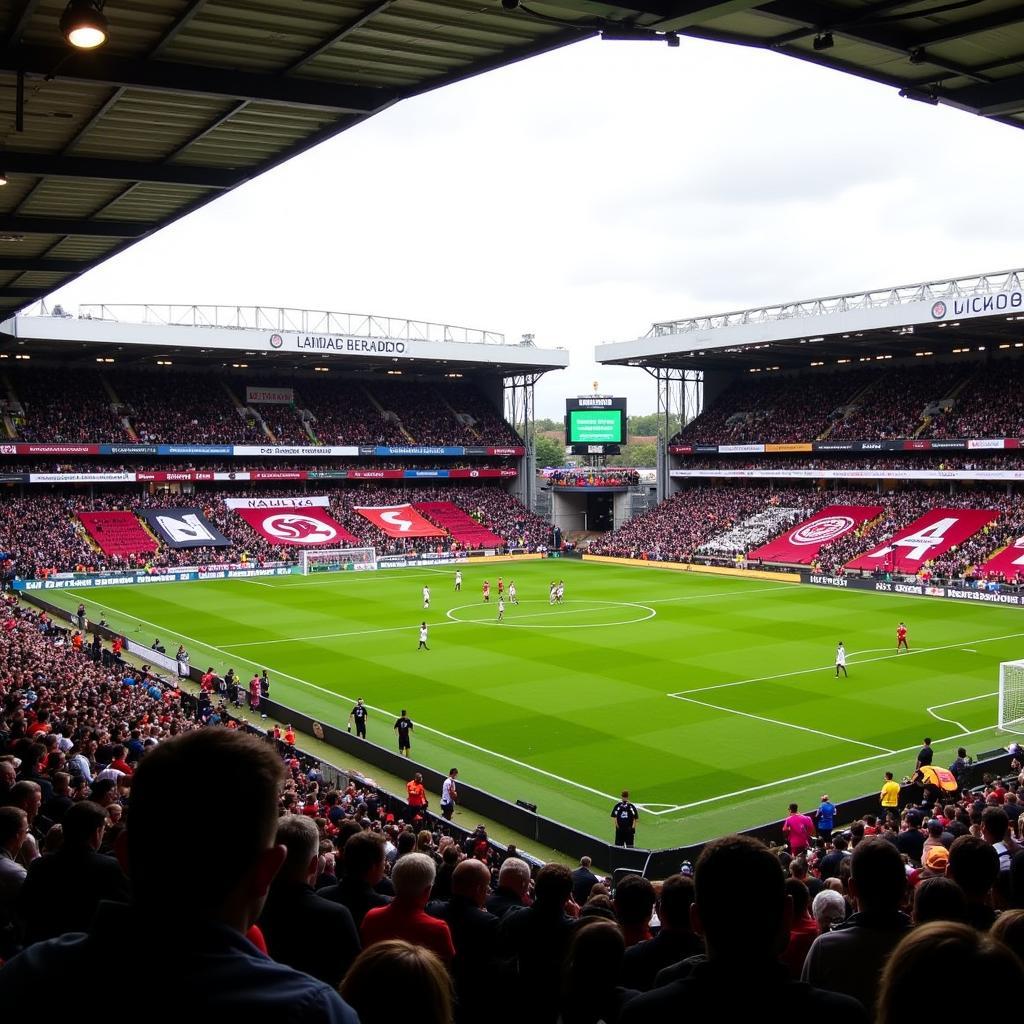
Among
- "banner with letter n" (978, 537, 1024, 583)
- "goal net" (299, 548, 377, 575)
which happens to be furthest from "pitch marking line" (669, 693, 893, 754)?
"goal net" (299, 548, 377, 575)

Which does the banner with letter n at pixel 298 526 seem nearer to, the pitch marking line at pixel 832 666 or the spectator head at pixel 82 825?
the pitch marking line at pixel 832 666

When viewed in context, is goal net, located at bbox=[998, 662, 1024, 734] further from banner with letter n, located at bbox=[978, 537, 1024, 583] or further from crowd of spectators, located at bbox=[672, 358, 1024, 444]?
crowd of spectators, located at bbox=[672, 358, 1024, 444]

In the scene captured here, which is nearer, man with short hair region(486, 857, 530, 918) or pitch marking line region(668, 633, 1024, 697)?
man with short hair region(486, 857, 530, 918)

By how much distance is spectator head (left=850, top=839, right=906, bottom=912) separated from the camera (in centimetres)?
440

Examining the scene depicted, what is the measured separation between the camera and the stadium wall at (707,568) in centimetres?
6066

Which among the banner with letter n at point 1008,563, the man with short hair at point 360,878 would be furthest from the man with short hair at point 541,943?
the banner with letter n at point 1008,563

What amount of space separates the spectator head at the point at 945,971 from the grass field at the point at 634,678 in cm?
1773

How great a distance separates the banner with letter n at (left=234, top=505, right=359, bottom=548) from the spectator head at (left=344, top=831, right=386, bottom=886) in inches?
2497

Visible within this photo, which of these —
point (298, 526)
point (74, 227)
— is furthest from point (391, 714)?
point (298, 526)

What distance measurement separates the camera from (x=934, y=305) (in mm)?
55500

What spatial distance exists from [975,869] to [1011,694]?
26068 mm

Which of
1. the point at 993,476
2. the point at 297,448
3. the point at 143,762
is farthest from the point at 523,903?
the point at 297,448

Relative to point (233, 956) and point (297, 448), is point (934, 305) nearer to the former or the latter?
point (297, 448)

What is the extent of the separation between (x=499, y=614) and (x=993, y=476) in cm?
3305
